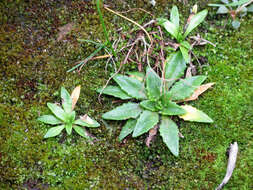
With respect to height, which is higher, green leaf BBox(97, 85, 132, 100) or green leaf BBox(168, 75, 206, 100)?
green leaf BBox(168, 75, 206, 100)

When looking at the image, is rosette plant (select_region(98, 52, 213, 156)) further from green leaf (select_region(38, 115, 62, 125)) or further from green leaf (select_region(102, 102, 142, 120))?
green leaf (select_region(38, 115, 62, 125))

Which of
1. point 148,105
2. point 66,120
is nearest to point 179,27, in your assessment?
point 148,105

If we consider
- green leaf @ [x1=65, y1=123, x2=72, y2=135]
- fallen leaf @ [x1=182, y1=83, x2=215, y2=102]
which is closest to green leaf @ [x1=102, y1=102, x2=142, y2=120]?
green leaf @ [x1=65, y1=123, x2=72, y2=135]

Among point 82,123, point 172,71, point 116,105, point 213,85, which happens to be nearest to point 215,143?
point 213,85

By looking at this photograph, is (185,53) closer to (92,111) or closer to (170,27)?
(170,27)

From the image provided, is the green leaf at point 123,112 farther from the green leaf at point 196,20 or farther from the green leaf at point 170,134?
the green leaf at point 196,20

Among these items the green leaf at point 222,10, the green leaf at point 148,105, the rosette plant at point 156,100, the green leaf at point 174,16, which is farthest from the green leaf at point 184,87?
the green leaf at point 222,10
